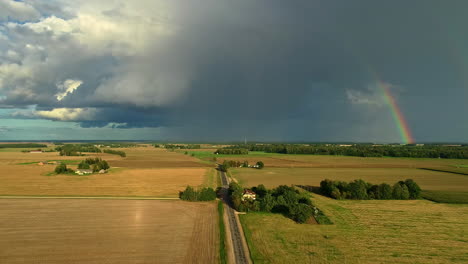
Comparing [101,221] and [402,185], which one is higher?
[402,185]

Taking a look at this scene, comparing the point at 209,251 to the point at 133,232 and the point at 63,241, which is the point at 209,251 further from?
the point at 63,241

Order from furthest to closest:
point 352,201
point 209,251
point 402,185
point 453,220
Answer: point 402,185 < point 352,201 < point 453,220 < point 209,251

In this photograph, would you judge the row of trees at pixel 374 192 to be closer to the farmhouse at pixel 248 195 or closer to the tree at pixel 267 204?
the tree at pixel 267 204

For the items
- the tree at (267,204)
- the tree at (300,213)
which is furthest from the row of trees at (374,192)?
the tree at (300,213)

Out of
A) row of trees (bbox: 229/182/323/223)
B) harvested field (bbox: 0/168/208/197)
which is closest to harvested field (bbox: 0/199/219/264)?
row of trees (bbox: 229/182/323/223)

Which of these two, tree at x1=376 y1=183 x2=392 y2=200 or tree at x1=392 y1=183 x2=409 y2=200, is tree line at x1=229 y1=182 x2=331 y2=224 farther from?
tree at x1=392 y1=183 x2=409 y2=200

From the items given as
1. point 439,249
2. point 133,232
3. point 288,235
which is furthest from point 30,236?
point 439,249
